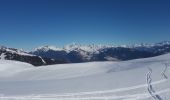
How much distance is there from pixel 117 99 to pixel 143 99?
5.42 feet

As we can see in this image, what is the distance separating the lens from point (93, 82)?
25.4 metres

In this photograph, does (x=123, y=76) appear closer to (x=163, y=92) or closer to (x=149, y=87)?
(x=149, y=87)

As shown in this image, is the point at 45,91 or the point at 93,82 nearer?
the point at 45,91

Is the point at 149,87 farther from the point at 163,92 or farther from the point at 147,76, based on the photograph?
the point at 147,76

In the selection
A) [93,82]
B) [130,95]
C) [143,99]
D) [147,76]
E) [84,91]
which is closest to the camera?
[143,99]

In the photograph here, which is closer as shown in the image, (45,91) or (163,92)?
(163,92)

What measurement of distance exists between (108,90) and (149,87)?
3145 millimetres

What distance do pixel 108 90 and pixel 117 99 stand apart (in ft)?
8.78

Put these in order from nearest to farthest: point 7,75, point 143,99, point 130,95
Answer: point 143,99 → point 130,95 → point 7,75

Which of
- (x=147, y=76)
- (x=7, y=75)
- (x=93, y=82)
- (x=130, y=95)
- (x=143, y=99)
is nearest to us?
(x=143, y=99)

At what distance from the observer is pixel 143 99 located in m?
18.7

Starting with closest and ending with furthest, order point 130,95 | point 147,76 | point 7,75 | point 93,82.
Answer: point 130,95
point 93,82
point 147,76
point 7,75

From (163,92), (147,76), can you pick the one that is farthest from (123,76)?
(163,92)

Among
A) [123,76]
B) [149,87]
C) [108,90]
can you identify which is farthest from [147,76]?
[108,90]
